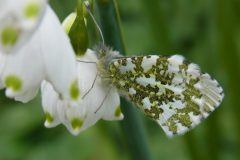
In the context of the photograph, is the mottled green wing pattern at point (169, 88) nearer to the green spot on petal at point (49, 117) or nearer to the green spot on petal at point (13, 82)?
the green spot on petal at point (49, 117)

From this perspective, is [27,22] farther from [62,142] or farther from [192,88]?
[62,142]

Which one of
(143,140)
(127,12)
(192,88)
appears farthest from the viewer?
(127,12)

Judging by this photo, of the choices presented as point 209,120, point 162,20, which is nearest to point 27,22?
point 162,20

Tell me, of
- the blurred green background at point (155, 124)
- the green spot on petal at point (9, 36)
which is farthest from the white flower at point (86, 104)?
the blurred green background at point (155, 124)

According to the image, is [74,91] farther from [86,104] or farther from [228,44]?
[228,44]

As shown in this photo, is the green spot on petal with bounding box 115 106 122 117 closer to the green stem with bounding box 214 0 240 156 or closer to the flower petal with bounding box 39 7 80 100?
the flower petal with bounding box 39 7 80 100

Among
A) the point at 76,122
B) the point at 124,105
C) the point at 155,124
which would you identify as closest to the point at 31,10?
the point at 76,122
